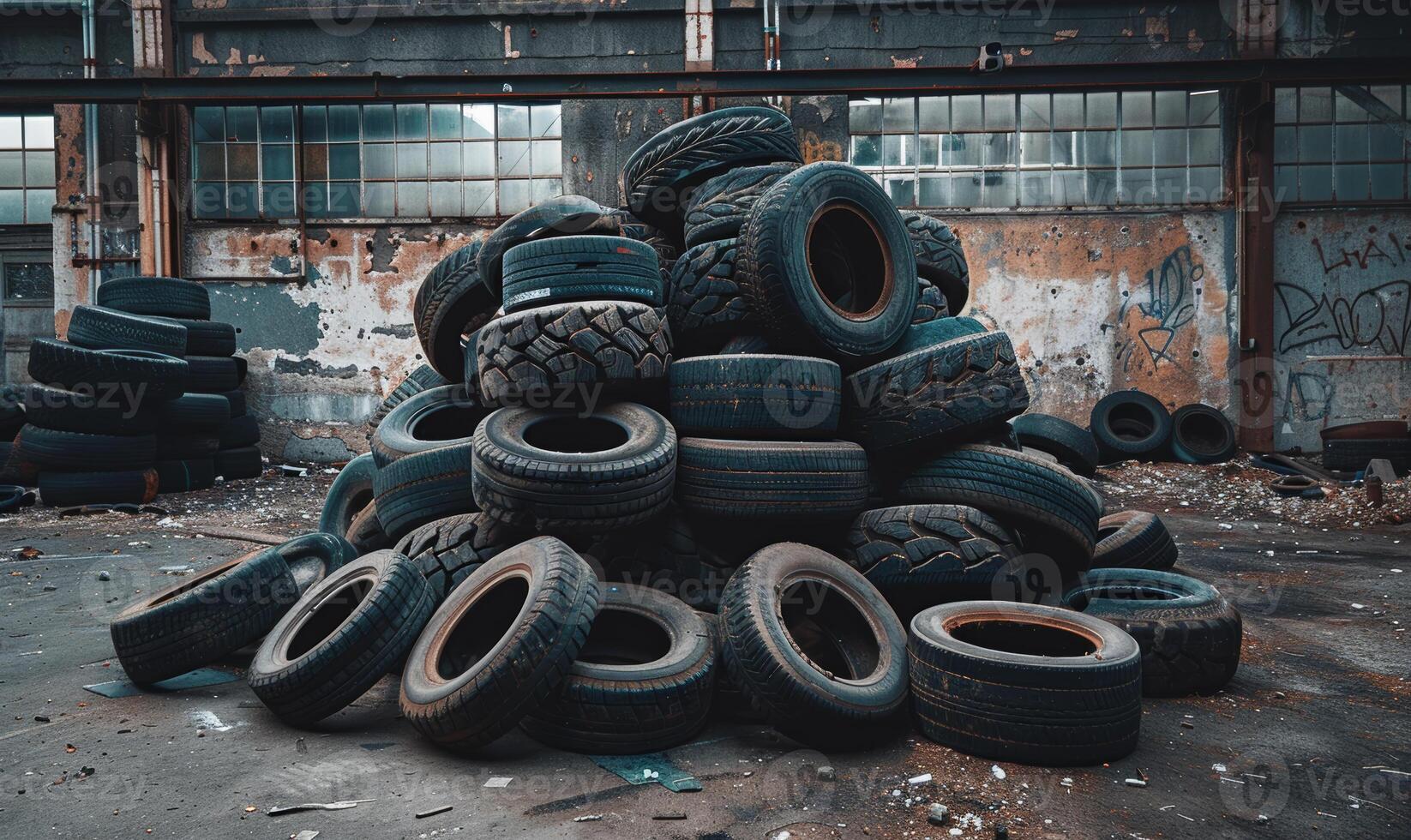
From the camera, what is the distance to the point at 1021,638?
136 inches

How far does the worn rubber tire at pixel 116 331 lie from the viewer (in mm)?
8734

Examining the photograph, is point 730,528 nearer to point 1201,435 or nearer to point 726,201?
point 726,201

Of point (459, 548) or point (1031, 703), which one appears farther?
point (459, 548)

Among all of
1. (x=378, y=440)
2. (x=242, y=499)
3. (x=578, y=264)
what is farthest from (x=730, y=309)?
(x=242, y=499)

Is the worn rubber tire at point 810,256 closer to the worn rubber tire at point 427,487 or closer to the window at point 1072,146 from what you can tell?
the worn rubber tire at point 427,487

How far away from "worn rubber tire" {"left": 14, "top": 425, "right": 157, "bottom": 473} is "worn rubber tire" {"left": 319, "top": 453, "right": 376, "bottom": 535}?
14.2 feet

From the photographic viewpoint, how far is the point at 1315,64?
1098cm

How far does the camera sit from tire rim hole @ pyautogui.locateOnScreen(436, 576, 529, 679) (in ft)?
10.7

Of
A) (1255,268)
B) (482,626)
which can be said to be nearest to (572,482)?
(482,626)

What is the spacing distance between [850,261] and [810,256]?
26 cm

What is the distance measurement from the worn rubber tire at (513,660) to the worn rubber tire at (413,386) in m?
2.62

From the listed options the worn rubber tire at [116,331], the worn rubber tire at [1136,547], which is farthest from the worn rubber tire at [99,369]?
the worn rubber tire at [1136,547]

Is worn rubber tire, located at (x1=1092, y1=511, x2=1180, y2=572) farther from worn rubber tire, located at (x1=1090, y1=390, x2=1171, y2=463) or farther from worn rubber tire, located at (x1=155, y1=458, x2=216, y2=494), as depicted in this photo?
worn rubber tire, located at (x1=155, y1=458, x2=216, y2=494)

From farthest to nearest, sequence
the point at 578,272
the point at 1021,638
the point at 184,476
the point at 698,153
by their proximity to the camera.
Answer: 1. the point at 184,476
2. the point at 698,153
3. the point at 578,272
4. the point at 1021,638
